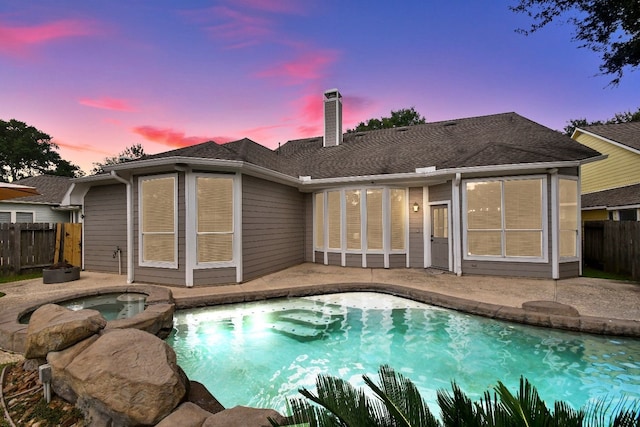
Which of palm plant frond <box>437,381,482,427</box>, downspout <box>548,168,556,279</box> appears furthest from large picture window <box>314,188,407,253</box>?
palm plant frond <box>437,381,482,427</box>

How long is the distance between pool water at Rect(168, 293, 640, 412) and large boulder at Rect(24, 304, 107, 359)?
3.99 ft

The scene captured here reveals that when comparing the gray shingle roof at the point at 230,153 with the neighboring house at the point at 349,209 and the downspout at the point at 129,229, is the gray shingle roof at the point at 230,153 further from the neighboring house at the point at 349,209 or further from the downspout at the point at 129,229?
the downspout at the point at 129,229

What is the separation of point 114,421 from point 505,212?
8.12 meters

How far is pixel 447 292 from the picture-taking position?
592 centimetres

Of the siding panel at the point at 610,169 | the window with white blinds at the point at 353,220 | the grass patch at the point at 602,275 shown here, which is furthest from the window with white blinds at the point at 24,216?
the siding panel at the point at 610,169

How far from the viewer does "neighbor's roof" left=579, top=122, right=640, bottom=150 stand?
38.1 ft

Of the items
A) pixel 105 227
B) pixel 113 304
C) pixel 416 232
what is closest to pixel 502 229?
pixel 416 232

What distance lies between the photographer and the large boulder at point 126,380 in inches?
78.0

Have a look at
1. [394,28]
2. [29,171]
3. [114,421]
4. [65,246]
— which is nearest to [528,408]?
[114,421]

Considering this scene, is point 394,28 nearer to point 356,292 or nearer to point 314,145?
point 314,145

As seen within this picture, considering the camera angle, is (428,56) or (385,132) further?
(385,132)

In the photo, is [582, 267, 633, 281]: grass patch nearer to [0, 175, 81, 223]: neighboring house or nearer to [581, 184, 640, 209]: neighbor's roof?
[581, 184, 640, 209]: neighbor's roof

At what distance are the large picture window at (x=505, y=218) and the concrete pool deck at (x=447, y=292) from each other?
728mm

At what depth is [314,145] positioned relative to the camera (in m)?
12.9
